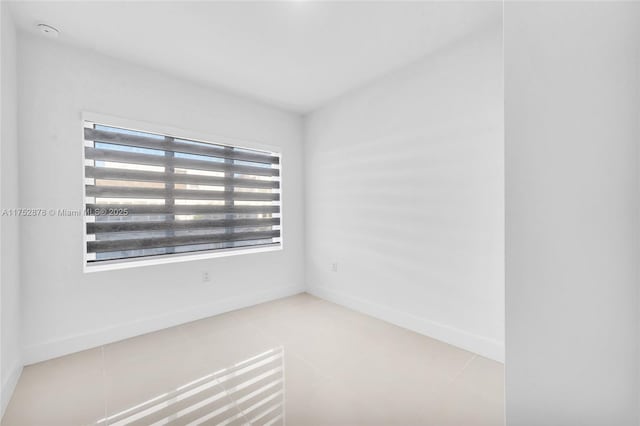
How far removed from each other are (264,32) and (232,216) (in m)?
2.02

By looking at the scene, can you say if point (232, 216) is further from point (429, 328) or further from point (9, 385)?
point (429, 328)

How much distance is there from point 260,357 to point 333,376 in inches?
24.8

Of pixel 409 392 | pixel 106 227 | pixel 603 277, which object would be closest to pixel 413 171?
pixel 409 392

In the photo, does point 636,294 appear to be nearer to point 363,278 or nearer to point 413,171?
point 413,171

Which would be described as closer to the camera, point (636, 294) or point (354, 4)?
point (636, 294)

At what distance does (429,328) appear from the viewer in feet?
8.41

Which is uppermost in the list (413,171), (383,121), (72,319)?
(383,121)

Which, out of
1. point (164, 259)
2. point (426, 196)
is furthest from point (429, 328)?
point (164, 259)

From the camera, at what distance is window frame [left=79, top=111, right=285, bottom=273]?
2.38m

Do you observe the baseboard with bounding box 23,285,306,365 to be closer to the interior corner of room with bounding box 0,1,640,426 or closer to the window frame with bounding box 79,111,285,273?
the interior corner of room with bounding box 0,1,640,426

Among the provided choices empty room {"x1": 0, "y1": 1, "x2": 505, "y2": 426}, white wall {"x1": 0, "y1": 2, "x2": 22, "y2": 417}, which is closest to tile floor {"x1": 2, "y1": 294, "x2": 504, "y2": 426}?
empty room {"x1": 0, "y1": 1, "x2": 505, "y2": 426}

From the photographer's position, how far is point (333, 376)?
1948mm

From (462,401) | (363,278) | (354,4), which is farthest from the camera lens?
(363,278)

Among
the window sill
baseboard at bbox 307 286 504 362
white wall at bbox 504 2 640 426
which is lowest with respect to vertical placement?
baseboard at bbox 307 286 504 362
